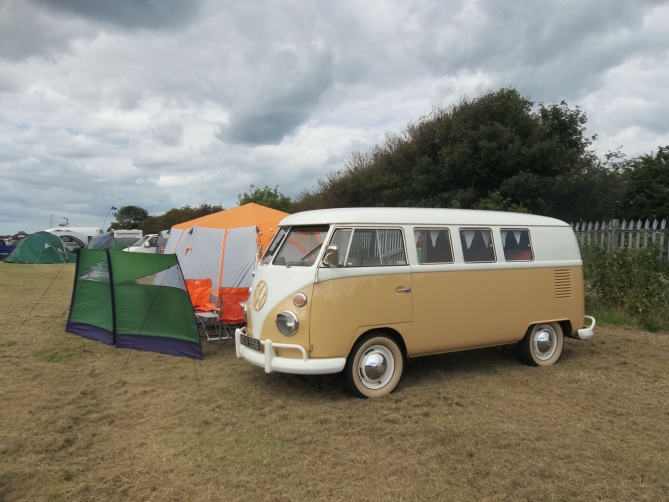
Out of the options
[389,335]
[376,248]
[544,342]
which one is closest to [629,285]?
[544,342]

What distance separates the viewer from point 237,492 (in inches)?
152

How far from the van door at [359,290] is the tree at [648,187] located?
20923mm

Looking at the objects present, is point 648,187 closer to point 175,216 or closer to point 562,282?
point 562,282

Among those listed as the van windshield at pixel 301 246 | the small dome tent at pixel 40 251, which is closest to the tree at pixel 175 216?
the small dome tent at pixel 40 251

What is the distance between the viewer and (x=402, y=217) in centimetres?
621

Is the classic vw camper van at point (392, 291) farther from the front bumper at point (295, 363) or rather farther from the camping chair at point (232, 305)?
the camping chair at point (232, 305)

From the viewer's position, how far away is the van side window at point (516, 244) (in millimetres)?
6957

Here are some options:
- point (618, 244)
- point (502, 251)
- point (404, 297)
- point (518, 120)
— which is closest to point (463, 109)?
point (518, 120)

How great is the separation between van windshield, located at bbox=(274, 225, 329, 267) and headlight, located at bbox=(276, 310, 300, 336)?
61 centimetres

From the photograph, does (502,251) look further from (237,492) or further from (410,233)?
(237,492)

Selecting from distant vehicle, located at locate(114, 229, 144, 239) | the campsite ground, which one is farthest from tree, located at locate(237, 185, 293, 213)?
the campsite ground

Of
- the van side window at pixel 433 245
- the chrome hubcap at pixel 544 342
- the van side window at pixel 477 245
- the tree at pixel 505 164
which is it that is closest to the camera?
the van side window at pixel 433 245

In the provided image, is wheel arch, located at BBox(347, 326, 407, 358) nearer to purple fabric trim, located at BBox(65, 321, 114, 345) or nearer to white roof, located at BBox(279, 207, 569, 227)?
white roof, located at BBox(279, 207, 569, 227)

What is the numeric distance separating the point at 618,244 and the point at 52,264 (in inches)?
1040
